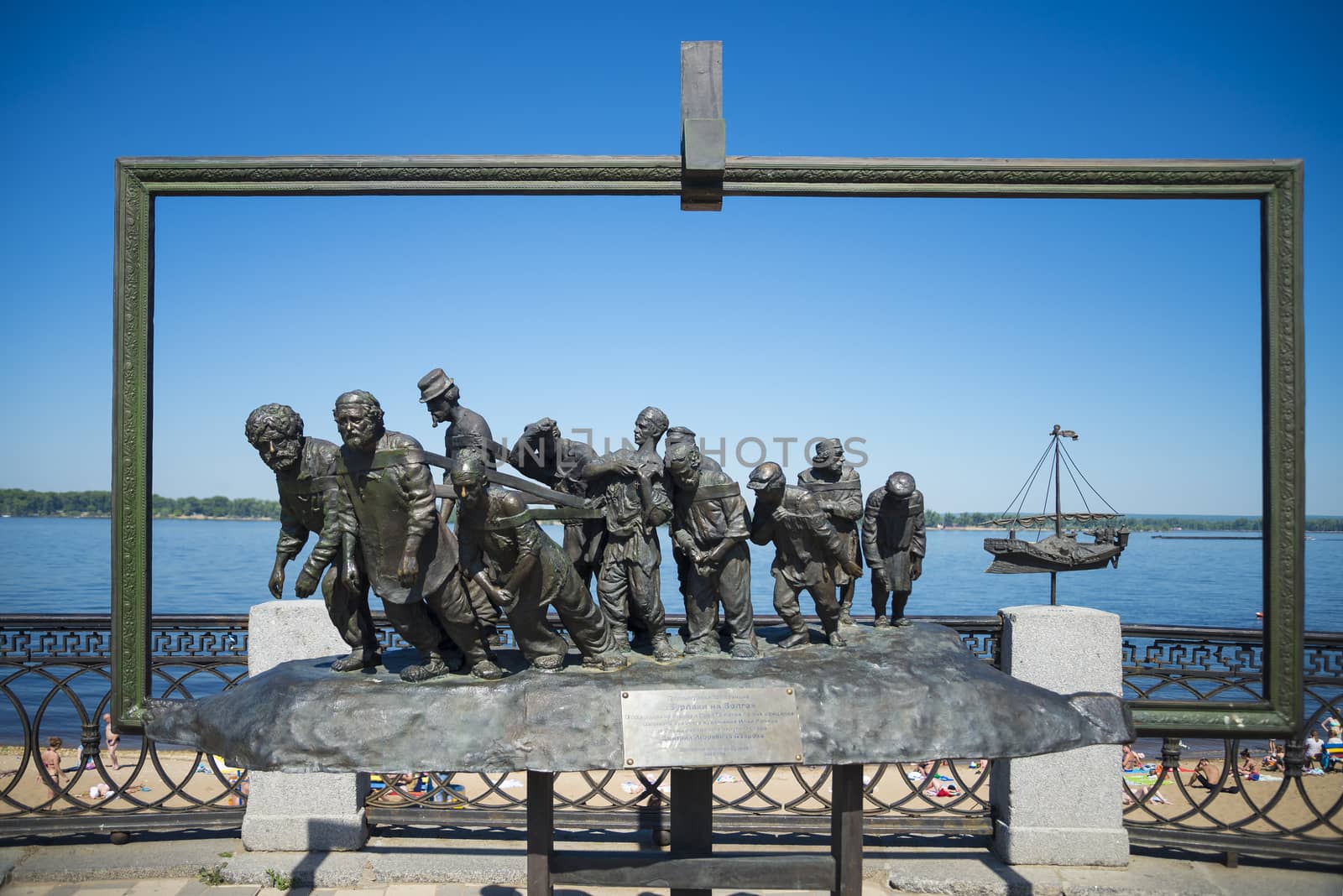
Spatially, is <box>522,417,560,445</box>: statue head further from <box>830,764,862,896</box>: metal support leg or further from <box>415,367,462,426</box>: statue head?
<box>830,764,862,896</box>: metal support leg

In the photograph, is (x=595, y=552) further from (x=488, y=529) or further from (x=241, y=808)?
(x=241, y=808)

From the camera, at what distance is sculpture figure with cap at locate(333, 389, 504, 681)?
13.6 feet

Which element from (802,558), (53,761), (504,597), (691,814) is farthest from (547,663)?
(53,761)

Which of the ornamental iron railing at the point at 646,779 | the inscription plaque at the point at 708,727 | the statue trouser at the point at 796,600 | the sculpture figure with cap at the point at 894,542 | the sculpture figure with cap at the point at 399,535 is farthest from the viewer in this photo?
the ornamental iron railing at the point at 646,779

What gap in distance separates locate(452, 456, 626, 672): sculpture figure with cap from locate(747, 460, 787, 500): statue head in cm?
114

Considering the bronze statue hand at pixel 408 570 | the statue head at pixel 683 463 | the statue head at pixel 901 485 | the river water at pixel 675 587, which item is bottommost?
the river water at pixel 675 587

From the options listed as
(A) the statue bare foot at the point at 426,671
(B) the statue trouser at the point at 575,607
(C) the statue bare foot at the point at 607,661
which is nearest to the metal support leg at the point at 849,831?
(C) the statue bare foot at the point at 607,661

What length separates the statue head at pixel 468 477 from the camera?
4.06 m

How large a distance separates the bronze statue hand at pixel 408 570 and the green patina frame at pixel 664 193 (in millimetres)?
1660

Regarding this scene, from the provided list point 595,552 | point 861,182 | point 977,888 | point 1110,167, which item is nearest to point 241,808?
point 595,552

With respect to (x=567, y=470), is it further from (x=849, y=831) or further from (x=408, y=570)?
(x=849, y=831)

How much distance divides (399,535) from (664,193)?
2301mm

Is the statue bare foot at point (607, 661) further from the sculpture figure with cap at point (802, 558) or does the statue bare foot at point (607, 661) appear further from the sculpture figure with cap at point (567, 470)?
the sculpture figure with cap at point (802, 558)

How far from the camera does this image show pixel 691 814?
472 cm
